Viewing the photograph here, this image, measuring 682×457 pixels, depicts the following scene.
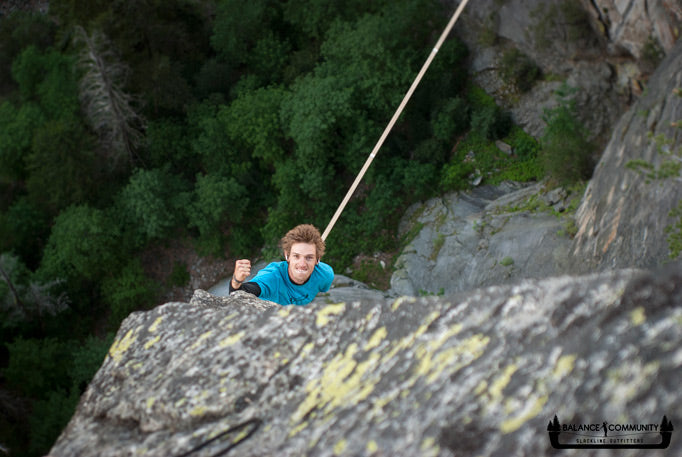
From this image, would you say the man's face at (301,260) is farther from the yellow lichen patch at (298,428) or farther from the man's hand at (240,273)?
the yellow lichen patch at (298,428)

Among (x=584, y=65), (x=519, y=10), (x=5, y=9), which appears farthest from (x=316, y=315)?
(x=5, y=9)

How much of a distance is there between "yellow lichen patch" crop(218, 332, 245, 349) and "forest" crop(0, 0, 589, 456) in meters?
14.4

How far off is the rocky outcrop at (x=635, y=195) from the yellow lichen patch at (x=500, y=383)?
5738 mm

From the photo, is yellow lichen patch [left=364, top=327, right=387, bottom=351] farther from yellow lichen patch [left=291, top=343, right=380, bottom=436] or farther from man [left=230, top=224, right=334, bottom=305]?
man [left=230, top=224, right=334, bottom=305]

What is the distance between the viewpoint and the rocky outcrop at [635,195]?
270 inches

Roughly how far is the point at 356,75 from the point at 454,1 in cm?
437

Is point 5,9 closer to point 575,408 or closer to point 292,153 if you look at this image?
point 292,153

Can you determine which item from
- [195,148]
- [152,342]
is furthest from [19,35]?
[152,342]

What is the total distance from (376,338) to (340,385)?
243 millimetres

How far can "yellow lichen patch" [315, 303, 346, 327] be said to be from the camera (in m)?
2.28

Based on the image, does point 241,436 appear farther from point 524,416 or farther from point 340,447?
point 524,416

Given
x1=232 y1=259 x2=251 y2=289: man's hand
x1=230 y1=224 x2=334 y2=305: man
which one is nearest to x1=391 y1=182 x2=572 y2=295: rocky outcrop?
x1=230 y1=224 x2=334 y2=305: man

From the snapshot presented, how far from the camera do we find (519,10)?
50.4 ft

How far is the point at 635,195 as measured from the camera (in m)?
7.69
